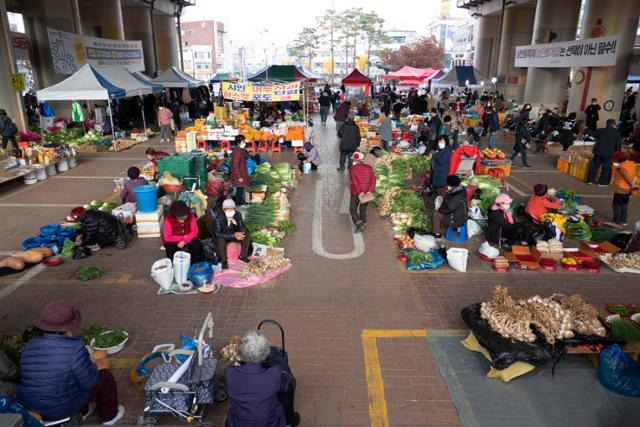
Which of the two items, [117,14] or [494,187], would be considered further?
[117,14]

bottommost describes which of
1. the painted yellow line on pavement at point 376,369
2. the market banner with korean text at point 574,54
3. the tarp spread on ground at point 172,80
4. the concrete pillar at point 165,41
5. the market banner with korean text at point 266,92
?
the painted yellow line on pavement at point 376,369

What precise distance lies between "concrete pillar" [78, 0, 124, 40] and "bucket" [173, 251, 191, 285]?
25.4 meters

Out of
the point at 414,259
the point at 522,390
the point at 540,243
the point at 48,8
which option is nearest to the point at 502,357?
the point at 522,390

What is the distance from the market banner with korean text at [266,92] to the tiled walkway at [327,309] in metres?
A: 8.68

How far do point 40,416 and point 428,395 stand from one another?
144 inches

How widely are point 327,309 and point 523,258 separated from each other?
377 centimetres

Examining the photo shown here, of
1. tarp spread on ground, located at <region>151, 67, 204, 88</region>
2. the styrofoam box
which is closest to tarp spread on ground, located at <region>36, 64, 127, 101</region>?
tarp spread on ground, located at <region>151, 67, 204, 88</region>

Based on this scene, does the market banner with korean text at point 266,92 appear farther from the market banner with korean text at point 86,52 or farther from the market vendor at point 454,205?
the market banner with korean text at point 86,52

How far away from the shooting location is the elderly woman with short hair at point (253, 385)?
3535mm

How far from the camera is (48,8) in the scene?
893 inches

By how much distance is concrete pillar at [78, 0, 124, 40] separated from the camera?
2767 centimetres

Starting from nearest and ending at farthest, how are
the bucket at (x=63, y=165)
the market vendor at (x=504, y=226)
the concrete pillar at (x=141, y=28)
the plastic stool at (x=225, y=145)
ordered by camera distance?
the market vendor at (x=504, y=226) < the bucket at (x=63, y=165) < the plastic stool at (x=225, y=145) < the concrete pillar at (x=141, y=28)

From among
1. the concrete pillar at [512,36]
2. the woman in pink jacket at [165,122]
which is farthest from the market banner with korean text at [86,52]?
the concrete pillar at [512,36]

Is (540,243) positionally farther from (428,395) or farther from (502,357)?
(428,395)
